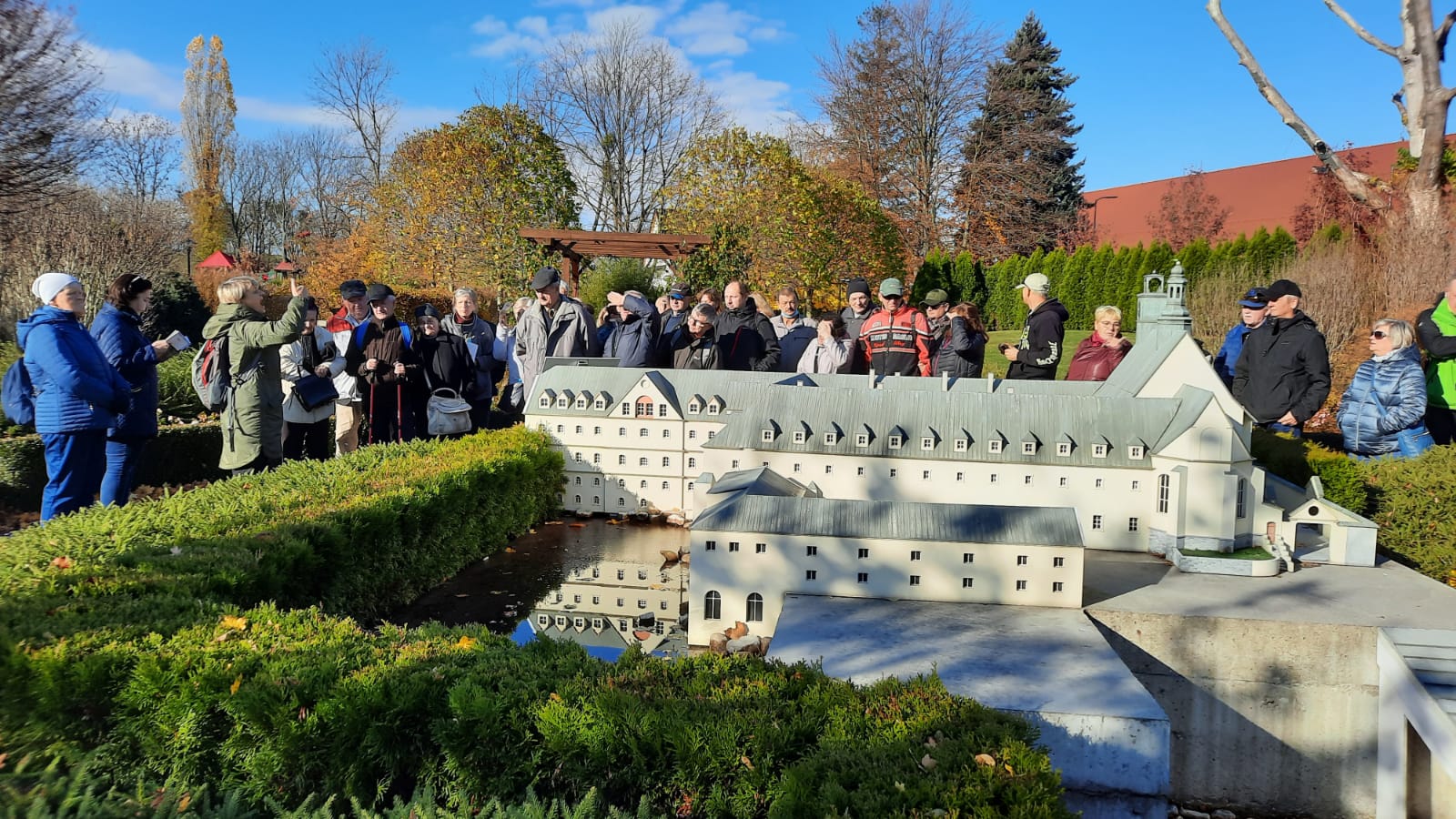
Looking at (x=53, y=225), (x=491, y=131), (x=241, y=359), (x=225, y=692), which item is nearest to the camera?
(x=225, y=692)

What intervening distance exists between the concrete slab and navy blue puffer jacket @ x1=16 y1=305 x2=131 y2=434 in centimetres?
878

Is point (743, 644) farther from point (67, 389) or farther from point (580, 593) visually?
point (67, 389)

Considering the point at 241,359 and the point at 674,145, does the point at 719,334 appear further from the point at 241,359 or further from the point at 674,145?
the point at 674,145

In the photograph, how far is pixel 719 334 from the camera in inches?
497

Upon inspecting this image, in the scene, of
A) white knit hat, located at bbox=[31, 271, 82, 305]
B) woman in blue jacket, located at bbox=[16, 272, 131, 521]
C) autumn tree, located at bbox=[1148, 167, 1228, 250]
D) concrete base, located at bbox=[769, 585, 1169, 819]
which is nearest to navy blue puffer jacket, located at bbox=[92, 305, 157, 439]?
woman in blue jacket, located at bbox=[16, 272, 131, 521]

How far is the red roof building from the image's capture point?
1535 inches

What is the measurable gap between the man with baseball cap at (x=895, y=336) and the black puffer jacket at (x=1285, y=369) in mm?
3885

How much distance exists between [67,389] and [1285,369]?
12.5m

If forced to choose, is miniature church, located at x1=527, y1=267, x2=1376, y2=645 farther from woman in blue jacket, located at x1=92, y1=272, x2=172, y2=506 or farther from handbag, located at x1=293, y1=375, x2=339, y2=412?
woman in blue jacket, located at x1=92, y1=272, x2=172, y2=506

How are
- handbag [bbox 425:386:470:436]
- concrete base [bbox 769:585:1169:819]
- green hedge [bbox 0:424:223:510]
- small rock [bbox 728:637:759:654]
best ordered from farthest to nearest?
1. green hedge [bbox 0:424:223:510]
2. handbag [bbox 425:386:470:436]
3. small rock [bbox 728:637:759:654]
4. concrete base [bbox 769:585:1169:819]

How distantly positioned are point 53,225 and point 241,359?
22132 millimetres

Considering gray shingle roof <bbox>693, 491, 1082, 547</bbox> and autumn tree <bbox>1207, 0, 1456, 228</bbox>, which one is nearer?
gray shingle roof <bbox>693, 491, 1082, 547</bbox>

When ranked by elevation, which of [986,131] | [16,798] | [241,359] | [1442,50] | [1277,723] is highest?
[986,131]

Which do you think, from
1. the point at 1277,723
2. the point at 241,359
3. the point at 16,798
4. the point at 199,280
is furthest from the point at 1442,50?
the point at 199,280
